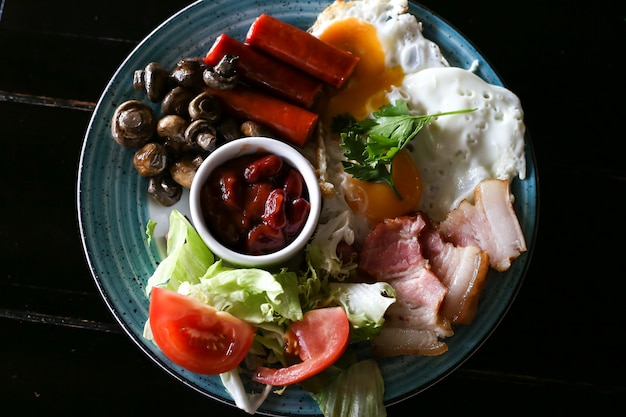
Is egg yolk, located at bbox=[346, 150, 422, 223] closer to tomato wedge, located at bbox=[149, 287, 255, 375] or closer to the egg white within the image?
the egg white

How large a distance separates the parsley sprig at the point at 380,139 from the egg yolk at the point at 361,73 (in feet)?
0.35

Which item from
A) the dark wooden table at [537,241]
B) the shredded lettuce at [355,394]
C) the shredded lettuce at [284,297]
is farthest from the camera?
the dark wooden table at [537,241]

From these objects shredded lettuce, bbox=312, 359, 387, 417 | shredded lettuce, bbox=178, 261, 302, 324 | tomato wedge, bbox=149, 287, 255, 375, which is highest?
shredded lettuce, bbox=178, 261, 302, 324

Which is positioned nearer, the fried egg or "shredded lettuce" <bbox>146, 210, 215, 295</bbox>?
"shredded lettuce" <bbox>146, 210, 215, 295</bbox>

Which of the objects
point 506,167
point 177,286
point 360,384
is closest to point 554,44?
point 506,167

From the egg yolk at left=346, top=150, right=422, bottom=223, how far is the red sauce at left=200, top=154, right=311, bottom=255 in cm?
34

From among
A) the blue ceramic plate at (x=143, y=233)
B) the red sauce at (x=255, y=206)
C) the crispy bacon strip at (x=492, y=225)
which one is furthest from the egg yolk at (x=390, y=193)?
the blue ceramic plate at (x=143, y=233)

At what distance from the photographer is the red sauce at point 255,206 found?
2207 mm

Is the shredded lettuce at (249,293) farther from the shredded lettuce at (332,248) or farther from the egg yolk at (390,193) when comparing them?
the egg yolk at (390,193)

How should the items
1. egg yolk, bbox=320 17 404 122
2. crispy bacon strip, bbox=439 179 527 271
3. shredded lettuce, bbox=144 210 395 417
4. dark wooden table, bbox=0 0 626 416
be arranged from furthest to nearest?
dark wooden table, bbox=0 0 626 416, egg yolk, bbox=320 17 404 122, crispy bacon strip, bbox=439 179 527 271, shredded lettuce, bbox=144 210 395 417

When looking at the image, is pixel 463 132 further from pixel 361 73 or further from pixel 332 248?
pixel 332 248

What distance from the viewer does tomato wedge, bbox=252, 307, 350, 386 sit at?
2.22 meters

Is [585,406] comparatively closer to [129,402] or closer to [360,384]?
[360,384]

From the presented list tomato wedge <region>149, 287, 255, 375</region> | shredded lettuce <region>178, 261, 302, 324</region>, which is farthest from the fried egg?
tomato wedge <region>149, 287, 255, 375</region>
